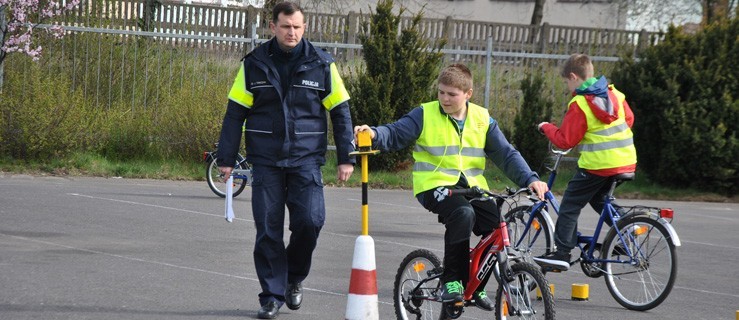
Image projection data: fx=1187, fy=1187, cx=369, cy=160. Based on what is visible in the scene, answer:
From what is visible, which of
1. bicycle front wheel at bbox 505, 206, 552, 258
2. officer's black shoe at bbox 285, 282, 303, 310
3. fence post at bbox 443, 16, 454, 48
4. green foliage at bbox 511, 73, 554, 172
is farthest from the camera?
fence post at bbox 443, 16, 454, 48

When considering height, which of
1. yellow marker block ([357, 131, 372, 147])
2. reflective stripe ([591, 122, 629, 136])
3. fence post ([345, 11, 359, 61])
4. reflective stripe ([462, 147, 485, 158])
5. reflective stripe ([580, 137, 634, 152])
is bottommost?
reflective stripe ([580, 137, 634, 152])

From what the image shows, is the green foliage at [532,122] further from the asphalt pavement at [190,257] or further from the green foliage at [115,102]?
the green foliage at [115,102]

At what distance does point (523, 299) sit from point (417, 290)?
813 millimetres

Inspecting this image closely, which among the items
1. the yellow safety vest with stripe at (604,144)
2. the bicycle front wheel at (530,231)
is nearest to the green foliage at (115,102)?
the bicycle front wheel at (530,231)

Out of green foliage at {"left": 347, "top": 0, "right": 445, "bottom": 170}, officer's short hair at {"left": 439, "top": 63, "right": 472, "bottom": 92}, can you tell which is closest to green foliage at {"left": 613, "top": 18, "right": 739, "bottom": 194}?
green foliage at {"left": 347, "top": 0, "right": 445, "bottom": 170}

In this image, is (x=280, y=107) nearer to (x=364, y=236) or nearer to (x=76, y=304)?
(x=364, y=236)

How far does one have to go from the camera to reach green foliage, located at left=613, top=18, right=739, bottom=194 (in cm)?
1748

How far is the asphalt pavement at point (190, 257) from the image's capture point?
25.8 feet

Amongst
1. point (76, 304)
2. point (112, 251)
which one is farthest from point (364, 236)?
point (112, 251)

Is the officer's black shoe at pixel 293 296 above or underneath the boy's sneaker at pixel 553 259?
underneath

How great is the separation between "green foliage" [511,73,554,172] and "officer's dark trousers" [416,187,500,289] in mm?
12348

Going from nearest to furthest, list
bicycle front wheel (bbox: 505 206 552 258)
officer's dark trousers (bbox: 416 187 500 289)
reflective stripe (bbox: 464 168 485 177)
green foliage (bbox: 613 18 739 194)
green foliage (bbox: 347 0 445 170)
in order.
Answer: officer's dark trousers (bbox: 416 187 500 289) → reflective stripe (bbox: 464 168 485 177) → bicycle front wheel (bbox: 505 206 552 258) → green foliage (bbox: 613 18 739 194) → green foliage (bbox: 347 0 445 170)

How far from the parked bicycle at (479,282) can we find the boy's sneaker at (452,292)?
4cm

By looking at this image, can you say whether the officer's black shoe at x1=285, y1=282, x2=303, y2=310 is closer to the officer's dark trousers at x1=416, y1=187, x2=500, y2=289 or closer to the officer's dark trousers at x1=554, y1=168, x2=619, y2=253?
the officer's dark trousers at x1=416, y1=187, x2=500, y2=289
